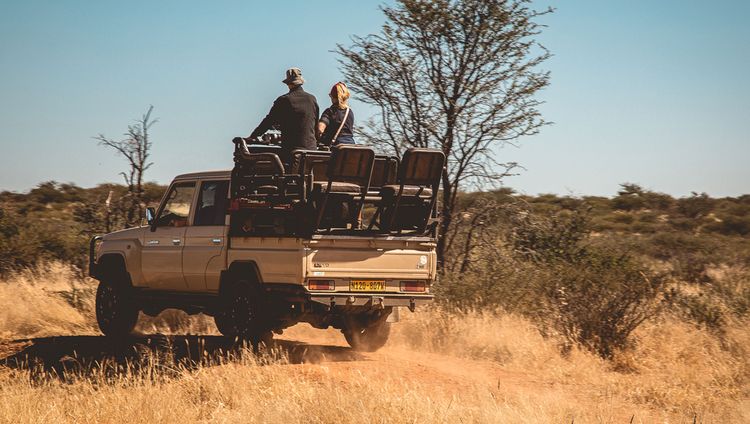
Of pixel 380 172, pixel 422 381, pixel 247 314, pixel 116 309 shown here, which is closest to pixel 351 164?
pixel 380 172

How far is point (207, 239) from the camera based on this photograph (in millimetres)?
11438

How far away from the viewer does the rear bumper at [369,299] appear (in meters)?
10.3

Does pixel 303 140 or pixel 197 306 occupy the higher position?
pixel 303 140

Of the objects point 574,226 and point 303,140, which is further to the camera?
point 574,226

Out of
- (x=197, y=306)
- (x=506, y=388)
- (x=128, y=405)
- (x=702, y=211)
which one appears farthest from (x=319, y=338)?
(x=702, y=211)

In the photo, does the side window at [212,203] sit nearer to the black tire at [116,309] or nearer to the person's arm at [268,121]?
the person's arm at [268,121]

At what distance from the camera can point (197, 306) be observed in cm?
1181

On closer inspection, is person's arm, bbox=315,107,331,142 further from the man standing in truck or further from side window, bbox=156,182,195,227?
side window, bbox=156,182,195,227

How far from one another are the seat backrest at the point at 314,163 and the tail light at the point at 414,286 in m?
Answer: 1.52

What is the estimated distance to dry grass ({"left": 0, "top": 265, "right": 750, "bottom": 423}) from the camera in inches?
319

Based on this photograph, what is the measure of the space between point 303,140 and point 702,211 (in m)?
35.4

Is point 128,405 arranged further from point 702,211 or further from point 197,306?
point 702,211

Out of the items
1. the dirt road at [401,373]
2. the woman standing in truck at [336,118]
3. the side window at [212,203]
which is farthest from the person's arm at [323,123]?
the dirt road at [401,373]

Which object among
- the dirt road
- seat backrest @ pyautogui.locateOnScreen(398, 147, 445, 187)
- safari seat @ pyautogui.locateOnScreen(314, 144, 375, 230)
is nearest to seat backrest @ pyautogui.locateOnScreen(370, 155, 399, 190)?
seat backrest @ pyautogui.locateOnScreen(398, 147, 445, 187)
